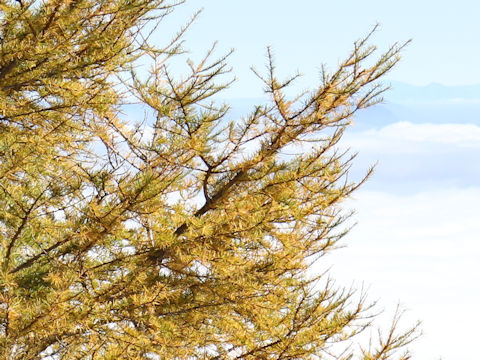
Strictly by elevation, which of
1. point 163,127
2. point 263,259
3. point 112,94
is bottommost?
point 263,259

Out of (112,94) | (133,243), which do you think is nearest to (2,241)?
(133,243)

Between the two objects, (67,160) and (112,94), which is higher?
(112,94)

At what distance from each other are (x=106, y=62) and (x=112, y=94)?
0.49 m

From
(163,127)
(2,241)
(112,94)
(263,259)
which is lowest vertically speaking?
(263,259)

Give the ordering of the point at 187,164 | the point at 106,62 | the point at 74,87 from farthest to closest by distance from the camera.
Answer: the point at 187,164 < the point at 106,62 < the point at 74,87

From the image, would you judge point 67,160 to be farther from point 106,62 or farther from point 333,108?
point 333,108

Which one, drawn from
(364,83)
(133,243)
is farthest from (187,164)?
(364,83)

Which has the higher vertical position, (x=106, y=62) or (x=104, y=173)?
(x=106, y=62)

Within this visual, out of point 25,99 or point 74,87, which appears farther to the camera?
point 25,99

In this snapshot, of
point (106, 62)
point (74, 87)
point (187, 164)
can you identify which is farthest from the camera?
point (187, 164)

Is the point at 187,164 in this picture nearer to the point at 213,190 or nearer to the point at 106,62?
the point at 213,190

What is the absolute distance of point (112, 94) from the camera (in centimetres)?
708

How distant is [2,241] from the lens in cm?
711

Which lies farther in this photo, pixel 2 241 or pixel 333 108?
pixel 2 241
